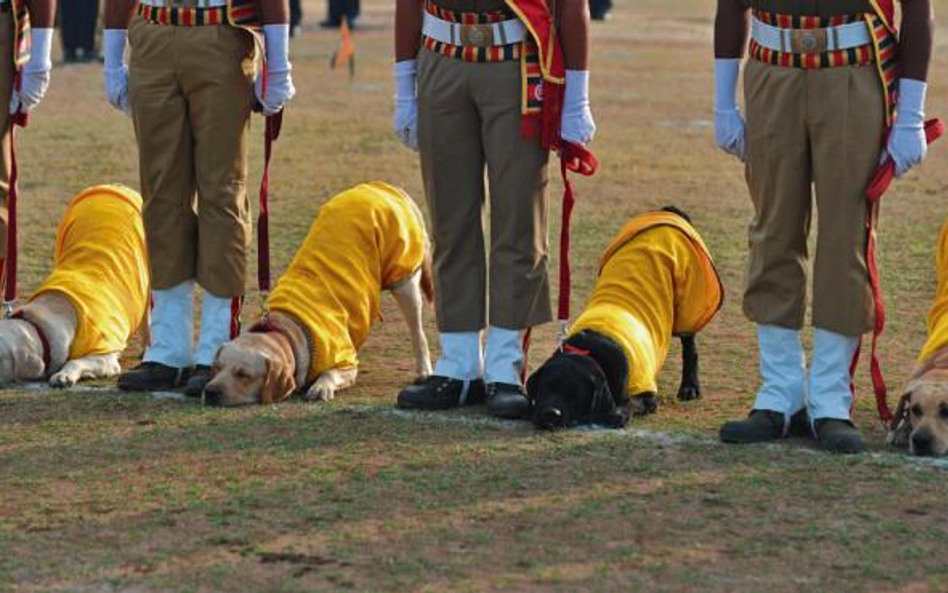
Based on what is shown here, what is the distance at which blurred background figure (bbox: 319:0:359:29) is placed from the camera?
3130 cm

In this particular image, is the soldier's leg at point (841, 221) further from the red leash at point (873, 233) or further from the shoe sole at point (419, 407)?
the shoe sole at point (419, 407)

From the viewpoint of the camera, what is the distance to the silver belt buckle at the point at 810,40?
22.3ft

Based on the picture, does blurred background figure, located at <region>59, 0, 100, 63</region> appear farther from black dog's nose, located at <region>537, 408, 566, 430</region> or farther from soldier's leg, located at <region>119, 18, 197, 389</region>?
black dog's nose, located at <region>537, 408, 566, 430</region>

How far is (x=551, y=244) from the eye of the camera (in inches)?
470

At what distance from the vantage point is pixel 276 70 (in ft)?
25.8

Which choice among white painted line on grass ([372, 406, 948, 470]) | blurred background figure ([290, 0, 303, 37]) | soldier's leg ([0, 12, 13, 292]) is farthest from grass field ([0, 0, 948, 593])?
blurred background figure ([290, 0, 303, 37])

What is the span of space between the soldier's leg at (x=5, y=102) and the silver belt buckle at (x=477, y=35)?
210cm

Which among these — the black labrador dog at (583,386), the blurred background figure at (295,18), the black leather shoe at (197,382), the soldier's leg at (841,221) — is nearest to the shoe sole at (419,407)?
the black labrador dog at (583,386)

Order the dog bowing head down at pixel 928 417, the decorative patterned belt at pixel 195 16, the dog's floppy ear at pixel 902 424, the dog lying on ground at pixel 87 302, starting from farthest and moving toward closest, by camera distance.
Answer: the dog lying on ground at pixel 87 302 → the decorative patterned belt at pixel 195 16 → the dog's floppy ear at pixel 902 424 → the dog bowing head down at pixel 928 417

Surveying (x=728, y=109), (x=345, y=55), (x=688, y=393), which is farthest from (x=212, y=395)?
(x=345, y=55)

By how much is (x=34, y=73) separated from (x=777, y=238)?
3.24 meters

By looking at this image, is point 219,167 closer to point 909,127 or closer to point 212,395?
point 212,395

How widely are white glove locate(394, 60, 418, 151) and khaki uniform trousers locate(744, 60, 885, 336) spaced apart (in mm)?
1259

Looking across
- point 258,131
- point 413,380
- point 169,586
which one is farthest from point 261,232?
point 258,131
